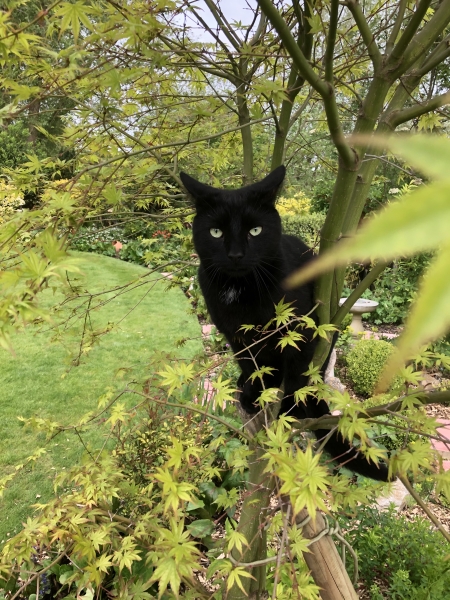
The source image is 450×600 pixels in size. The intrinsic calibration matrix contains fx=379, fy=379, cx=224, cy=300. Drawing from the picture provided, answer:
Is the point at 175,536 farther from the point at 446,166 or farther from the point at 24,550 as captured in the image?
the point at 446,166

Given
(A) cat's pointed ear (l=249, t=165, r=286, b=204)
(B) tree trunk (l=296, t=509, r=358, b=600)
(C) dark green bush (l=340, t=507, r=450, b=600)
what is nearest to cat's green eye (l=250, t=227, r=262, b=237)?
(A) cat's pointed ear (l=249, t=165, r=286, b=204)

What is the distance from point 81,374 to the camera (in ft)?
14.9

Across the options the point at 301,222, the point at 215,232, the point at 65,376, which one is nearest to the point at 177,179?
the point at 215,232

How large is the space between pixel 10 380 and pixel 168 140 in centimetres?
368

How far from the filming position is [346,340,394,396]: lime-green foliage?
13.2 feet

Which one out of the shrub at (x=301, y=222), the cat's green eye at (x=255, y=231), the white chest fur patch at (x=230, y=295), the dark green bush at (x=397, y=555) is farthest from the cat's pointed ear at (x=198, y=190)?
the shrub at (x=301, y=222)

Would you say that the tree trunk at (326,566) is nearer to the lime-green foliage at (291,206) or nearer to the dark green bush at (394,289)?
the lime-green foliage at (291,206)

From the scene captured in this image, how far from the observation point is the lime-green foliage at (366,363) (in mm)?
4027

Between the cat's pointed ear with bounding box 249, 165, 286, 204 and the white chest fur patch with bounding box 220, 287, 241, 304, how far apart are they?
41cm

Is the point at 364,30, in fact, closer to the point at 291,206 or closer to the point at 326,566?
the point at 326,566

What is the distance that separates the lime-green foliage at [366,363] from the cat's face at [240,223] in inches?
111

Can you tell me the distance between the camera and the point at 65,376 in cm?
218

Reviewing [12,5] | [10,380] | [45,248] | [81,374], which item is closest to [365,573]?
[45,248]

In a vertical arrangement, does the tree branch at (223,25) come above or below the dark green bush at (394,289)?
above
